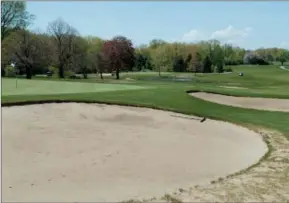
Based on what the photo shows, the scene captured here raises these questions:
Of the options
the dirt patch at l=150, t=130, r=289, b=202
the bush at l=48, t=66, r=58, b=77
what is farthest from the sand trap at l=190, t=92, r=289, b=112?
the bush at l=48, t=66, r=58, b=77

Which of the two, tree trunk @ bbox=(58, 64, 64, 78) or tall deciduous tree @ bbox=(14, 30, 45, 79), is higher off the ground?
tall deciduous tree @ bbox=(14, 30, 45, 79)

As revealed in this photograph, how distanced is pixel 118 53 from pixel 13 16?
16.8 meters

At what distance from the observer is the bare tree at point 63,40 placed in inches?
2686

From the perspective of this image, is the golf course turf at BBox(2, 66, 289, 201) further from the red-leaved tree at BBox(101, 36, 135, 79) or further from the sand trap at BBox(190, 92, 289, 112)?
the red-leaved tree at BBox(101, 36, 135, 79)

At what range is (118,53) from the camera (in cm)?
6406

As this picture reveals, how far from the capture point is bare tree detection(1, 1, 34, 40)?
6144 cm

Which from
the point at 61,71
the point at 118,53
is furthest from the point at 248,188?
the point at 61,71

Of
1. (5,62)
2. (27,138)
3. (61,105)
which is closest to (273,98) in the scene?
(61,105)

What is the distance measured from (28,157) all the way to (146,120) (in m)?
7.52

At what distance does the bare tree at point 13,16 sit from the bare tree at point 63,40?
7.10 meters

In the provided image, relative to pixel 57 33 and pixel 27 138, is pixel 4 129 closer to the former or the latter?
pixel 27 138

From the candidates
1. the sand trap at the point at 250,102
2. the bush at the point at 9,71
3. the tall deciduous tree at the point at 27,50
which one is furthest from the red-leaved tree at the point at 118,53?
the sand trap at the point at 250,102

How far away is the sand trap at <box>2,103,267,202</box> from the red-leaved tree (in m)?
45.4

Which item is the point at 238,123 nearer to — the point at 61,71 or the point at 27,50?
the point at 27,50
